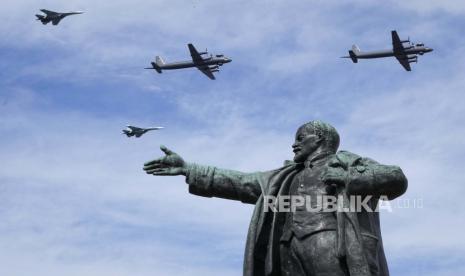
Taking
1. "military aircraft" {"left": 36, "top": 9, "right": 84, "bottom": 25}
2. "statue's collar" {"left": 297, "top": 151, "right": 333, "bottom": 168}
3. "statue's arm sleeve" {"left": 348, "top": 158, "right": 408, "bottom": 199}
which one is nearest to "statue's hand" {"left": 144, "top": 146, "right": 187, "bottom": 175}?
"statue's collar" {"left": 297, "top": 151, "right": 333, "bottom": 168}

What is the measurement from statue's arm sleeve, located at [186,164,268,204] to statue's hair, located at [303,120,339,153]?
2.57ft

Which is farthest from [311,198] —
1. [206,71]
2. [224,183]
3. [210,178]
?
[206,71]

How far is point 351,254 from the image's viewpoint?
32.8 ft

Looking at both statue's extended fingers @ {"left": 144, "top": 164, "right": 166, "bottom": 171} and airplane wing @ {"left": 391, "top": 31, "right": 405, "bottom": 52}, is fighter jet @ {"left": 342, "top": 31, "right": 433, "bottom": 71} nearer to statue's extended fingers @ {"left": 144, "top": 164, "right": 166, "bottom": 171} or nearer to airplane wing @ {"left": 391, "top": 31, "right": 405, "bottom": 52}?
airplane wing @ {"left": 391, "top": 31, "right": 405, "bottom": 52}

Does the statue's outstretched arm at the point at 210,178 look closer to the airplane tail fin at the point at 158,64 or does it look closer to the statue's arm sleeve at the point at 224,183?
the statue's arm sleeve at the point at 224,183

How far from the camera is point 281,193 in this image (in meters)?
11.0

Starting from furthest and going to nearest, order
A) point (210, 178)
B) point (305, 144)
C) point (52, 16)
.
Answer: point (52, 16) → point (305, 144) → point (210, 178)

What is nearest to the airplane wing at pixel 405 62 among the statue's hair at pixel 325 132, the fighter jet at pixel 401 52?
the fighter jet at pixel 401 52

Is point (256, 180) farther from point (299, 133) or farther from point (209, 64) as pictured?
point (209, 64)

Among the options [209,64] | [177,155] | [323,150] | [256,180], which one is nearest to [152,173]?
[177,155]

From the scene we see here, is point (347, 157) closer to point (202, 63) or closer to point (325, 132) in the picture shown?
point (325, 132)

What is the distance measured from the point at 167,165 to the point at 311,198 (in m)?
1.77

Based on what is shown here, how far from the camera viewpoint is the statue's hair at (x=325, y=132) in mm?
11328

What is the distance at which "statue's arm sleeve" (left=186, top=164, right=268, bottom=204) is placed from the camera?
11195 mm
